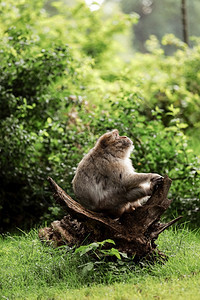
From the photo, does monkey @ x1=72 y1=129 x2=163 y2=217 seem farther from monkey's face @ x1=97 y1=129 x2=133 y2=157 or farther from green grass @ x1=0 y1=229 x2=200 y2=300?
green grass @ x1=0 y1=229 x2=200 y2=300

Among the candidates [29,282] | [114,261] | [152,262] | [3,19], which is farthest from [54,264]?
[3,19]

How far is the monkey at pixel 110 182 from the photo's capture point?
5074 mm

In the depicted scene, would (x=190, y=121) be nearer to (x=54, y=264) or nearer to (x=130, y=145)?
(x=130, y=145)

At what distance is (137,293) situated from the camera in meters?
4.26

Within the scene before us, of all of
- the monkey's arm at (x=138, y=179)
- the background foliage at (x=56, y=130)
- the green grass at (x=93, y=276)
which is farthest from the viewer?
the background foliage at (x=56, y=130)

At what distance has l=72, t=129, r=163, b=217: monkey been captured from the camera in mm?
5074

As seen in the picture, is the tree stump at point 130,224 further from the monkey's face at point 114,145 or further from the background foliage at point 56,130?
the background foliage at point 56,130

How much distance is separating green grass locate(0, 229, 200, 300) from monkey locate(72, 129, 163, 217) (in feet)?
2.25

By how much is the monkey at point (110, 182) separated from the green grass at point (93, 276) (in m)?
0.69

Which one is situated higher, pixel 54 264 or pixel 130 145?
pixel 130 145

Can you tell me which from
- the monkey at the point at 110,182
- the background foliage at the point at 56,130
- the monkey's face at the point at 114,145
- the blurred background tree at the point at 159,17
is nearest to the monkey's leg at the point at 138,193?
the monkey at the point at 110,182

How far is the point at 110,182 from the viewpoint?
17.0 ft

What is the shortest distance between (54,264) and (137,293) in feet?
4.06

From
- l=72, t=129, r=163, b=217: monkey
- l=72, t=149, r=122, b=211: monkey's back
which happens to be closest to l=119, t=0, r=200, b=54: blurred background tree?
l=72, t=129, r=163, b=217: monkey
